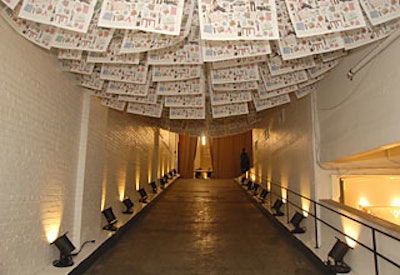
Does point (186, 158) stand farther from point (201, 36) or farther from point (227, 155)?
point (201, 36)

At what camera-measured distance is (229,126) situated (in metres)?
7.11

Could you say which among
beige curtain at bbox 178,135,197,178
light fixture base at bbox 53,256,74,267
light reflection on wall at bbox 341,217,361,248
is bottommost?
light fixture base at bbox 53,256,74,267

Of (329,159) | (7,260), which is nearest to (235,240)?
(329,159)

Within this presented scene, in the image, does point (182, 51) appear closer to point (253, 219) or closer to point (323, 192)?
point (323, 192)

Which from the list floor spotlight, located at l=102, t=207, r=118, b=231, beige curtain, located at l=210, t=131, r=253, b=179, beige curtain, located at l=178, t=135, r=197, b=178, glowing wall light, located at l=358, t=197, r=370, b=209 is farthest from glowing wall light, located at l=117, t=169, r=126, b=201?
beige curtain, located at l=178, t=135, r=197, b=178

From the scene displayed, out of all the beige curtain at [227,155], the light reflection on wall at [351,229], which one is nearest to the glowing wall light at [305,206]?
the light reflection on wall at [351,229]

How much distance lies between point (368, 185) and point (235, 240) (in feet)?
9.91

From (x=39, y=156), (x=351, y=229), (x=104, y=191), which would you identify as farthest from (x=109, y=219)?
(x=351, y=229)

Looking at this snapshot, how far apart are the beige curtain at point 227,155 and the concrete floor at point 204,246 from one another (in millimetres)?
8981

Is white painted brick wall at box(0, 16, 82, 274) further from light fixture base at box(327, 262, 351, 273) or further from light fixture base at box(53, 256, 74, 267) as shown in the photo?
light fixture base at box(327, 262, 351, 273)

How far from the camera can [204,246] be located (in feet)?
15.6

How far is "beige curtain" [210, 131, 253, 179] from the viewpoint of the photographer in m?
16.7

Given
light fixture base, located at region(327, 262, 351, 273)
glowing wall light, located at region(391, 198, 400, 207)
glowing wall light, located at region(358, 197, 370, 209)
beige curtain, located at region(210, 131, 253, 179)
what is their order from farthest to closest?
1. beige curtain, located at region(210, 131, 253, 179)
2. glowing wall light, located at region(391, 198, 400, 207)
3. glowing wall light, located at region(358, 197, 370, 209)
4. light fixture base, located at region(327, 262, 351, 273)

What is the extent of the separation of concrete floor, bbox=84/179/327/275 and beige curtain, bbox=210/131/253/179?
354 inches
